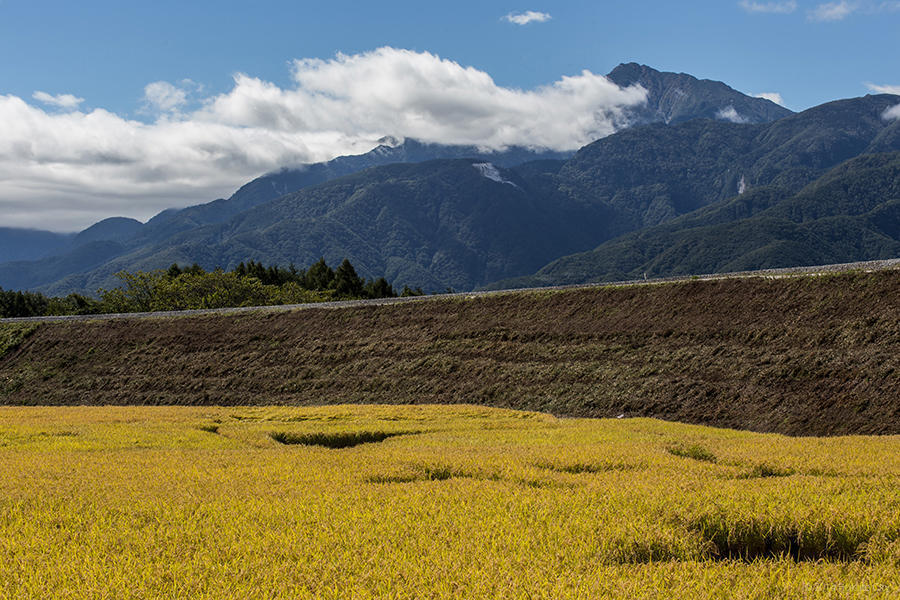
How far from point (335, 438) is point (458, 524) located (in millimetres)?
13487

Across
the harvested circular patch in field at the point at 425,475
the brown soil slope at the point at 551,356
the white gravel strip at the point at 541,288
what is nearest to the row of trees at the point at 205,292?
the white gravel strip at the point at 541,288

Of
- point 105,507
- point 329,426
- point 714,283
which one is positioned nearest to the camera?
point 105,507

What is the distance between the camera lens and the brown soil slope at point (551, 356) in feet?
101

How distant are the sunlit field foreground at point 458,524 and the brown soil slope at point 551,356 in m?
17.9

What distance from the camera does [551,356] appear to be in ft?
138

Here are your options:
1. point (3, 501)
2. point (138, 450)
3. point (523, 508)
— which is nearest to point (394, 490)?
point (523, 508)

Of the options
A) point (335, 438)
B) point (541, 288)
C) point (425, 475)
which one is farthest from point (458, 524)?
point (541, 288)

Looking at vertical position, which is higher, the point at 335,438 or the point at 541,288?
the point at 541,288

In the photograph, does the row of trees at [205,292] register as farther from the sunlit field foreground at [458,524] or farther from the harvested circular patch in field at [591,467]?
the harvested circular patch in field at [591,467]

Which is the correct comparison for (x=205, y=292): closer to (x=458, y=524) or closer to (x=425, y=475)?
(x=425, y=475)

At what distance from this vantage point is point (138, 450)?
16688 mm

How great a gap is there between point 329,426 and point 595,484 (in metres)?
14.8

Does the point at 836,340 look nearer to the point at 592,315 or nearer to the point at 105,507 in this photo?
the point at 592,315

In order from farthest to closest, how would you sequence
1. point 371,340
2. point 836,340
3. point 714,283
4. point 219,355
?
1. point 219,355
2. point 371,340
3. point 714,283
4. point 836,340
